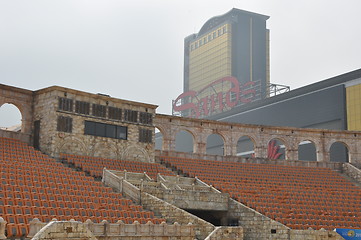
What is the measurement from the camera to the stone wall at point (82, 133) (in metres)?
26.7

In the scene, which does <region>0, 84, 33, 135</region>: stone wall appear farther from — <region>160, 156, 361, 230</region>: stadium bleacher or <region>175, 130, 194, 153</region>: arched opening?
<region>175, 130, 194, 153</region>: arched opening

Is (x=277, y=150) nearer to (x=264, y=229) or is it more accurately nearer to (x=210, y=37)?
(x=264, y=229)

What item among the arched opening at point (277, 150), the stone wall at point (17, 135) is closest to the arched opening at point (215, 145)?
the arched opening at point (277, 150)

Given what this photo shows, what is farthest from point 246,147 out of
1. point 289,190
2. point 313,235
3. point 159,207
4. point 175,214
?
point 175,214

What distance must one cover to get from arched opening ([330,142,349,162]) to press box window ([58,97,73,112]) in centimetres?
3260

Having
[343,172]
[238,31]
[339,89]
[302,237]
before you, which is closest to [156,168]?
[302,237]

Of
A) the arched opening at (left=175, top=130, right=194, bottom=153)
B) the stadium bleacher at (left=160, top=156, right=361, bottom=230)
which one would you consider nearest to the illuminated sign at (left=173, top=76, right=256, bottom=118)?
the arched opening at (left=175, top=130, right=194, bottom=153)

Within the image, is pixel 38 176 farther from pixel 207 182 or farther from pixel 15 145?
pixel 207 182

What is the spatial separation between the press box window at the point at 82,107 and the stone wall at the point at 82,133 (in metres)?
0.17

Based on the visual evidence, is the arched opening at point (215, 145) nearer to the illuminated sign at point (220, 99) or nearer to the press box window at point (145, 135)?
the illuminated sign at point (220, 99)

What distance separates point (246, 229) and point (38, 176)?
31.9ft

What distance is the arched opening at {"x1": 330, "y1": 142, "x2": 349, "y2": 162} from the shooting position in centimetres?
4969

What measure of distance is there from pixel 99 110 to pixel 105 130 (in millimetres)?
1266

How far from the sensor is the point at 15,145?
989 inches
